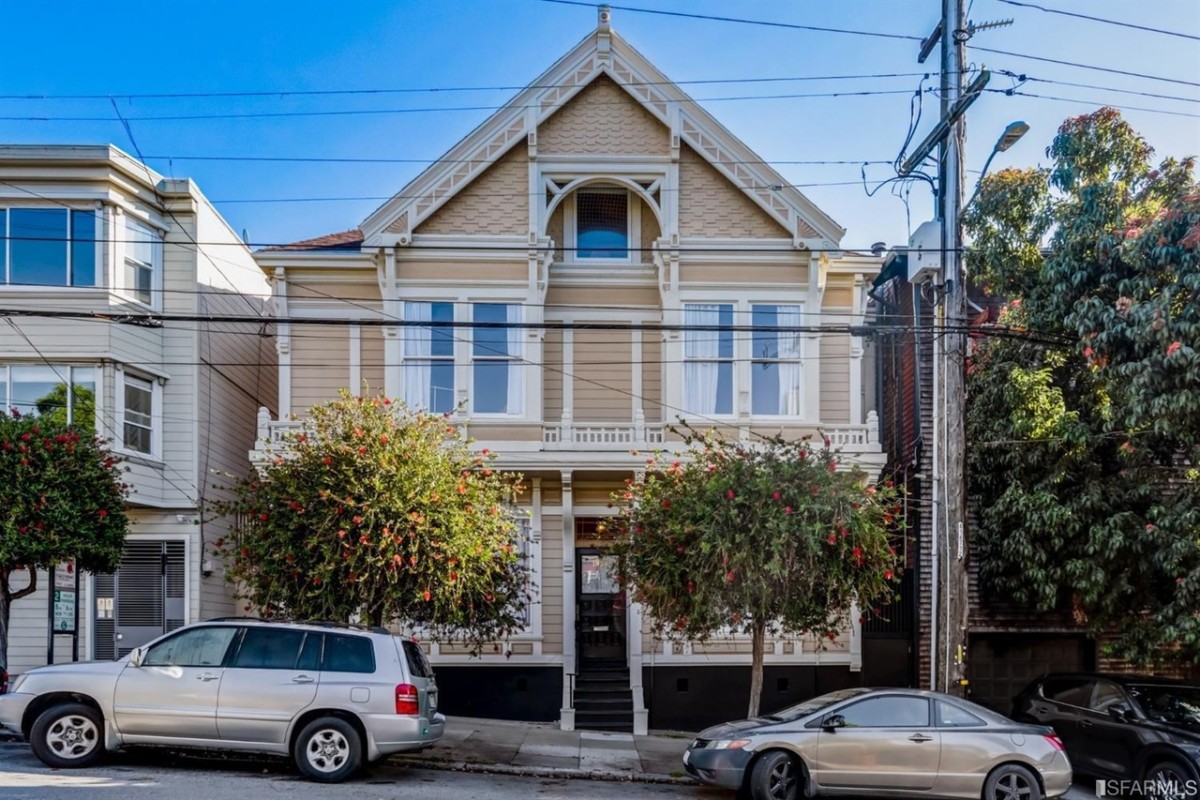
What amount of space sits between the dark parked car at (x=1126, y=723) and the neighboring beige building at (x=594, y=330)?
4146mm

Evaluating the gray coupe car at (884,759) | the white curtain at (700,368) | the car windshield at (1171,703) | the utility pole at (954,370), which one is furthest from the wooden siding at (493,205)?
the car windshield at (1171,703)

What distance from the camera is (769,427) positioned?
1766 cm

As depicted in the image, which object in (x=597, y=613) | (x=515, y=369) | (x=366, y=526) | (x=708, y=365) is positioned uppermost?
(x=708, y=365)

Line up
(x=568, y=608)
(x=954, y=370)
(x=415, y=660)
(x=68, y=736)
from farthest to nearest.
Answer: (x=568, y=608)
(x=954, y=370)
(x=415, y=660)
(x=68, y=736)

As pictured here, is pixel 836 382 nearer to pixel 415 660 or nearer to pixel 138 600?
pixel 415 660

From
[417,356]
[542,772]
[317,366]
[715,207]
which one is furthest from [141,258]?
[542,772]

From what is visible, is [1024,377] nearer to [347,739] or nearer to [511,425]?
[511,425]

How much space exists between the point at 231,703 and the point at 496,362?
7.95 m

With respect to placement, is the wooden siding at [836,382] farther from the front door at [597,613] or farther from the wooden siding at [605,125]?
the front door at [597,613]

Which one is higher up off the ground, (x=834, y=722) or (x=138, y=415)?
(x=138, y=415)

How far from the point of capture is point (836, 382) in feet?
59.5

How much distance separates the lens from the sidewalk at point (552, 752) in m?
13.0

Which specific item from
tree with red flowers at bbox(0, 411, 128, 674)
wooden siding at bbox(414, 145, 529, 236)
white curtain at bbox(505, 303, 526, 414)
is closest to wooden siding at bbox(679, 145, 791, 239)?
wooden siding at bbox(414, 145, 529, 236)

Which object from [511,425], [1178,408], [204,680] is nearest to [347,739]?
[204,680]
